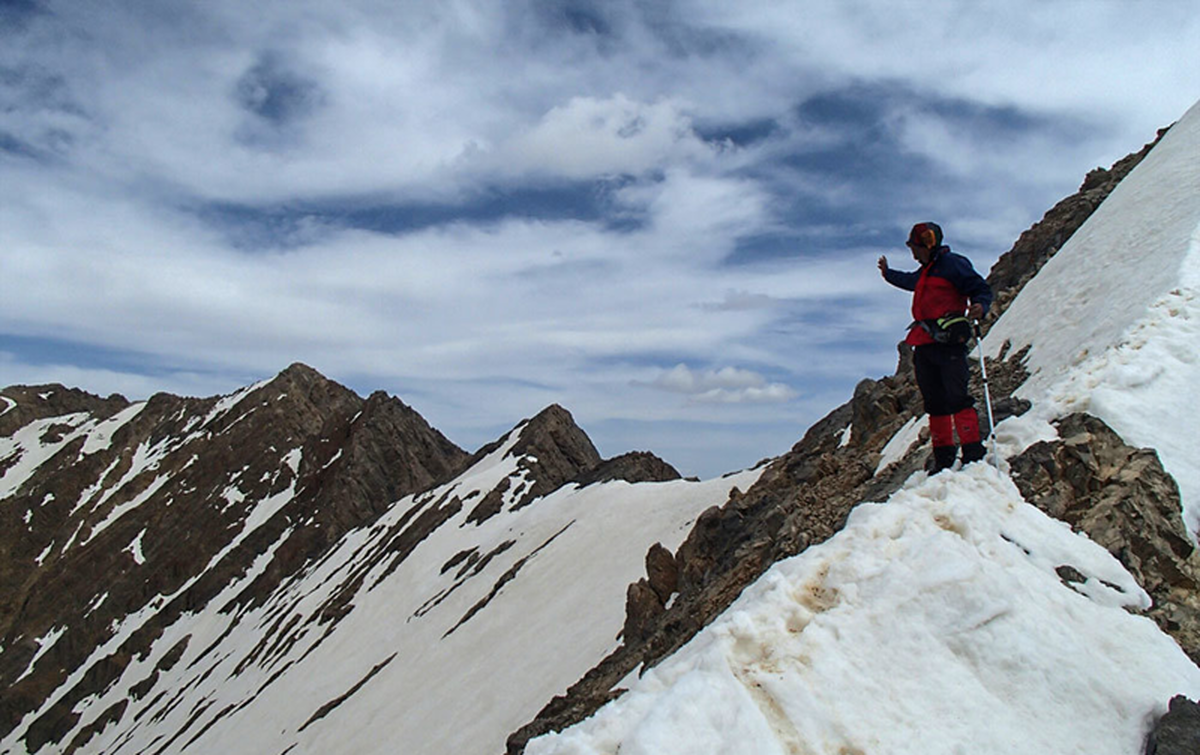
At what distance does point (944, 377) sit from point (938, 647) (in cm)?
446

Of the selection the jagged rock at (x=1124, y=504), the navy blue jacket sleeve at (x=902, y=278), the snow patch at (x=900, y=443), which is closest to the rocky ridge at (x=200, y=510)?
the snow patch at (x=900, y=443)

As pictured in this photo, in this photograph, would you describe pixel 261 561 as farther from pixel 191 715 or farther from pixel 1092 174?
pixel 1092 174

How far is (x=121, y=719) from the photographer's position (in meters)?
71.4

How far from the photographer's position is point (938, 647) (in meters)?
6.42

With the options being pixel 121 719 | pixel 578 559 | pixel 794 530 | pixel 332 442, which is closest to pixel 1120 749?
pixel 794 530

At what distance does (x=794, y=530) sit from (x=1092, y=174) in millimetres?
25953

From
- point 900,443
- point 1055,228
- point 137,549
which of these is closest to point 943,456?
point 900,443

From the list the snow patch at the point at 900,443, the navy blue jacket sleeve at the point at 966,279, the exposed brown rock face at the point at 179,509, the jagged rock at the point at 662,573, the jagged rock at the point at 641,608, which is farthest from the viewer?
the exposed brown rock face at the point at 179,509

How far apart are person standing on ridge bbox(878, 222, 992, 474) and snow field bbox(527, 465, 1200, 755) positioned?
1.81 m

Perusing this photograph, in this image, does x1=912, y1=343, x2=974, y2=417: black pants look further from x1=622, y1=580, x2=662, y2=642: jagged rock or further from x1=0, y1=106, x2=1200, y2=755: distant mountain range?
x1=622, y1=580, x2=662, y2=642: jagged rock

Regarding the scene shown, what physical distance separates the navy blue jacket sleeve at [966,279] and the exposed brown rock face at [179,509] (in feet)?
267

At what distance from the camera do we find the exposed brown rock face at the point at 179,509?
86.8 metres

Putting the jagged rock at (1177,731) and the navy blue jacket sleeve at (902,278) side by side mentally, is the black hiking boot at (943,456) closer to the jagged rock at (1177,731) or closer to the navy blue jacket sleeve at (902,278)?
the navy blue jacket sleeve at (902,278)

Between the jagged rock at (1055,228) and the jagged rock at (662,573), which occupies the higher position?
the jagged rock at (1055,228)
